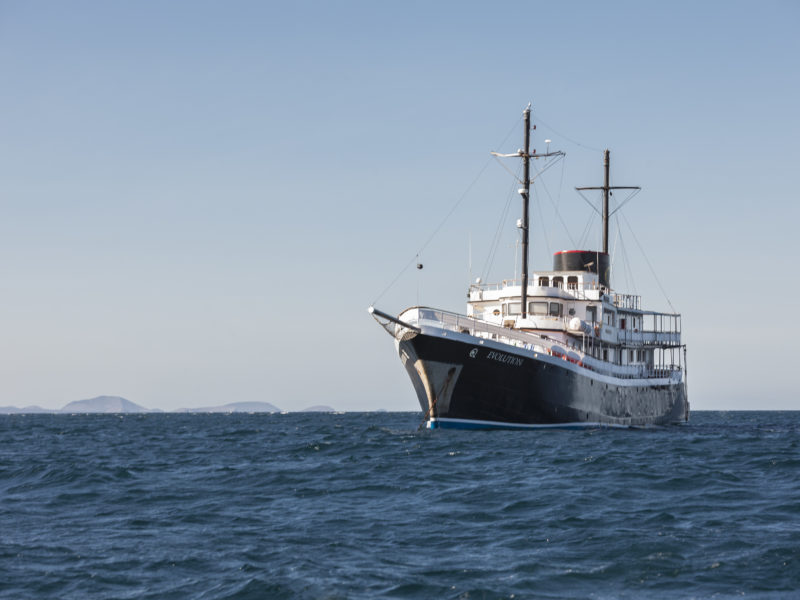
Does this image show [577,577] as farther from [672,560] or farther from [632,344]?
[632,344]

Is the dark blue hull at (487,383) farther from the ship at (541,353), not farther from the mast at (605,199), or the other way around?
the mast at (605,199)

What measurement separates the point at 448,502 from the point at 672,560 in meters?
5.75

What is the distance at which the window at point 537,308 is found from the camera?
4475 centimetres

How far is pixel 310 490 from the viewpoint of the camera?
18.9 metres

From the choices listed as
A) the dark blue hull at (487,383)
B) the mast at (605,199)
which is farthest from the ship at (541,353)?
the mast at (605,199)

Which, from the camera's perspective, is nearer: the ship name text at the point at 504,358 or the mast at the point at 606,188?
the ship name text at the point at 504,358

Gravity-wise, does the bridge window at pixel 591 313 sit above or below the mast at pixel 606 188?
below

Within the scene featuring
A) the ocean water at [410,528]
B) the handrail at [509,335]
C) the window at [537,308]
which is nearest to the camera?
the ocean water at [410,528]

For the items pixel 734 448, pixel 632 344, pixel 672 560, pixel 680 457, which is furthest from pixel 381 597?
pixel 632 344

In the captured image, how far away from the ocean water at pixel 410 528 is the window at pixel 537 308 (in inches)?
768

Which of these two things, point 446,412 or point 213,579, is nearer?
point 213,579

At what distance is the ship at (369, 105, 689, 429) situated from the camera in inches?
1437

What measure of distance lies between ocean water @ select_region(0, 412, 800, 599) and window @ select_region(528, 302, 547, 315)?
1951 centimetres

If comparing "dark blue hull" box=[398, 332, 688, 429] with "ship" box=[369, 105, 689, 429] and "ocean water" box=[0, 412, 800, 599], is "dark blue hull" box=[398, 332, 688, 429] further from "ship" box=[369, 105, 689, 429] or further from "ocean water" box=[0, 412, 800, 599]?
"ocean water" box=[0, 412, 800, 599]
